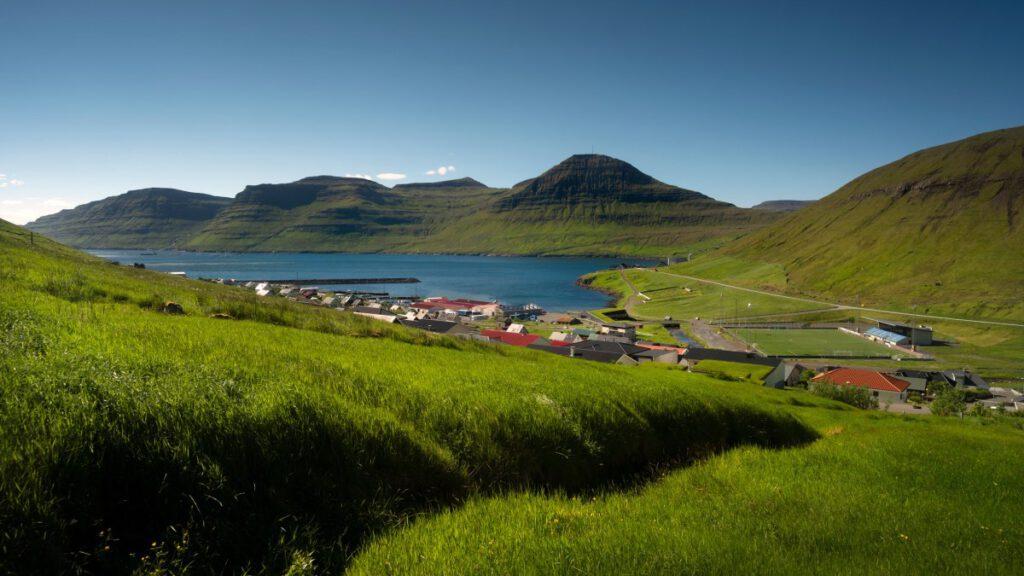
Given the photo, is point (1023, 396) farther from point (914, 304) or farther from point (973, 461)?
point (914, 304)

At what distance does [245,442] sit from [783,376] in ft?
210

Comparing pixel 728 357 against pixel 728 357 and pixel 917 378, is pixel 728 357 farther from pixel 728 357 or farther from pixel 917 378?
pixel 917 378

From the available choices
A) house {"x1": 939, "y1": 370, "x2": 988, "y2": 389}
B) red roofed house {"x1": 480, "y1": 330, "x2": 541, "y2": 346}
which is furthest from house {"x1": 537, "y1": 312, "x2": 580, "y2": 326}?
house {"x1": 939, "y1": 370, "x2": 988, "y2": 389}

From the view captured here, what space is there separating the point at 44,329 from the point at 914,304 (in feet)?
530

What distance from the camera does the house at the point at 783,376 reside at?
53.8 meters

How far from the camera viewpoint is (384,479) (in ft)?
19.5

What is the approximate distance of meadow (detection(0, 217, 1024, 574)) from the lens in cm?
429

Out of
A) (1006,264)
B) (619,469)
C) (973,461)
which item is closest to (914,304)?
(1006,264)

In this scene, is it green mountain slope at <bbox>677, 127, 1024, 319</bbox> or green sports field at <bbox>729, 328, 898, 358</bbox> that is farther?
green mountain slope at <bbox>677, 127, 1024, 319</bbox>

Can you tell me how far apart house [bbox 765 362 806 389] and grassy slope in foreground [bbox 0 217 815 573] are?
165ft

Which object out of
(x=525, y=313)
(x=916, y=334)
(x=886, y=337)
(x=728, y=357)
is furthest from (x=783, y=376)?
(x=525, y=313)

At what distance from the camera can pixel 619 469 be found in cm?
888

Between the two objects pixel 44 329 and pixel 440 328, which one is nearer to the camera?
pixel 44 329

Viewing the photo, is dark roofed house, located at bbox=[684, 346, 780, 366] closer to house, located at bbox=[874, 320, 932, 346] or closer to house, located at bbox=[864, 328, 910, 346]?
house, located at bbox=[864, 328, 910, 346]
